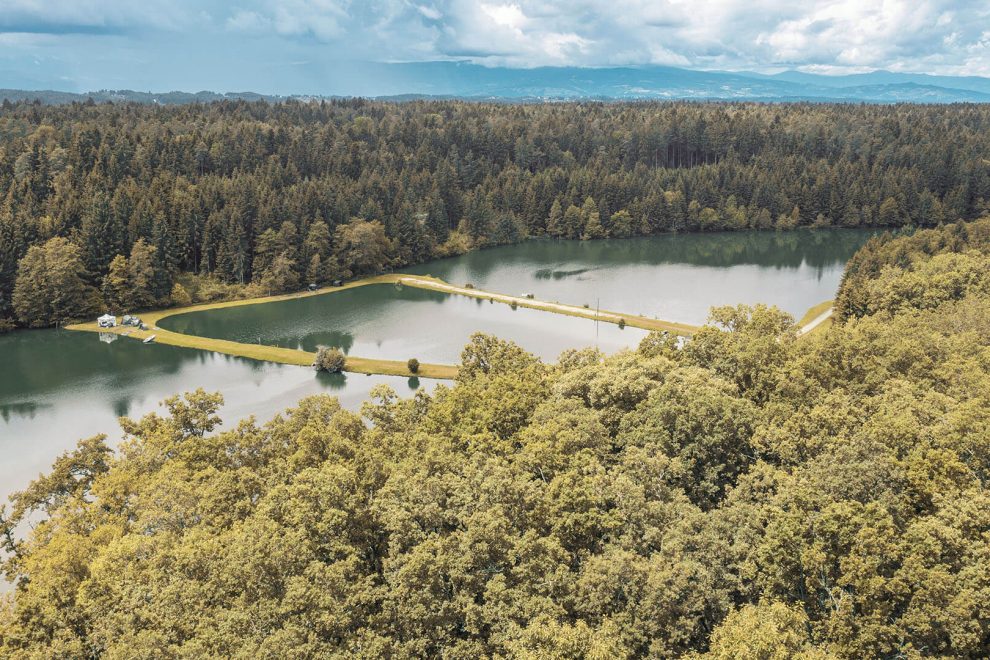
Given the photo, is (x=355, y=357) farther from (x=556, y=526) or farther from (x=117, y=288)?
(x=556, y=526)

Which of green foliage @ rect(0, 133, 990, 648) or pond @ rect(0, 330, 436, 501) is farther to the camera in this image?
pond @ rect(0, 330, 436, 501)

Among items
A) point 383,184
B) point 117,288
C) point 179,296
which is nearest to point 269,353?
point 179,296

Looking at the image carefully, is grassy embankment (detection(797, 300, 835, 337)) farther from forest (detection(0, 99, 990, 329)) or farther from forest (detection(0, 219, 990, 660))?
forest (detection(0, 99, 990, 329))

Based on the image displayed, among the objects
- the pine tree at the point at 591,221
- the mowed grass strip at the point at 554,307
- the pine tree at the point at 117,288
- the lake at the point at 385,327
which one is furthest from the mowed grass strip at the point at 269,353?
the pine tree at the point at 591,221

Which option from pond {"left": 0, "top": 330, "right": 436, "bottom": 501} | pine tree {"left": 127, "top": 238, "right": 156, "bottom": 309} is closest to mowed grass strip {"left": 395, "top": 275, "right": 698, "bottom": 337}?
pond {"left": 0, "top": 330, "right": 436, "bottom": 501}

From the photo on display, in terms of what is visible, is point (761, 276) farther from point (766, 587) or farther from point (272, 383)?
point (766, 587)
